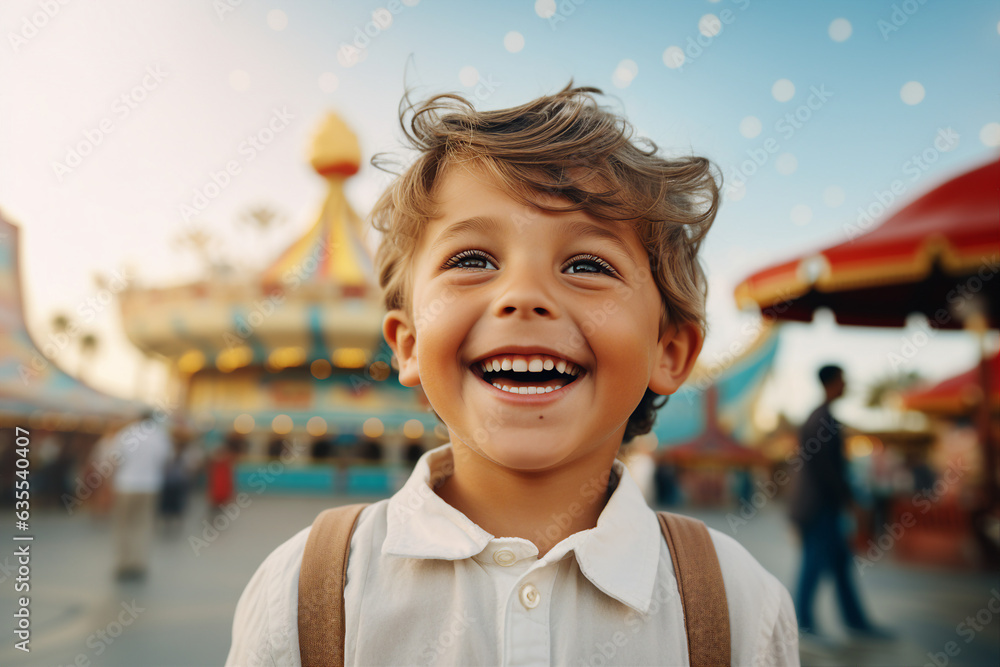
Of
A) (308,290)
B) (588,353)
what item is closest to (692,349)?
(588,353)

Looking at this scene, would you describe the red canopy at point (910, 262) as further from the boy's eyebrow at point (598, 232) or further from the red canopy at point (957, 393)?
the boy's eyebrow at point (598, 232)

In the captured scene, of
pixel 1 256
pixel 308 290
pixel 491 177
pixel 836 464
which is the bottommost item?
pixel 836 464

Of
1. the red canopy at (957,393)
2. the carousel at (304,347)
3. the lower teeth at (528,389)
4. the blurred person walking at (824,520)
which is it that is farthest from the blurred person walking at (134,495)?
the carousel at (304,347)

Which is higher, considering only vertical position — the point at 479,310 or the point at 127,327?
Answer: the point at 127,327

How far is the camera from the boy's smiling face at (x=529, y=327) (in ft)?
3.93

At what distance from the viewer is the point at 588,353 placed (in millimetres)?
1241

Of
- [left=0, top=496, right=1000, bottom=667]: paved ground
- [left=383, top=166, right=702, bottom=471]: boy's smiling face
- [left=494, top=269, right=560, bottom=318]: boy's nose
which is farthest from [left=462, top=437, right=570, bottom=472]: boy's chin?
[left=0, top=496, right=1000, bottom=667]: paved ground

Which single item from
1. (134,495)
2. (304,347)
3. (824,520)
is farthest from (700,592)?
(304,347)

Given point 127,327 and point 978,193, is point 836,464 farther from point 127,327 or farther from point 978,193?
point 127,327

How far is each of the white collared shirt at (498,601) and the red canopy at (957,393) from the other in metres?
6.70

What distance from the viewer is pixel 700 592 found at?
1.27 m

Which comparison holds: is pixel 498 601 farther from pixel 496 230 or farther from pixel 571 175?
pixel 571 175

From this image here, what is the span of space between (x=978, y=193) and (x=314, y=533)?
4.82m

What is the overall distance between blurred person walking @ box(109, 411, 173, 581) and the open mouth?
599cm
